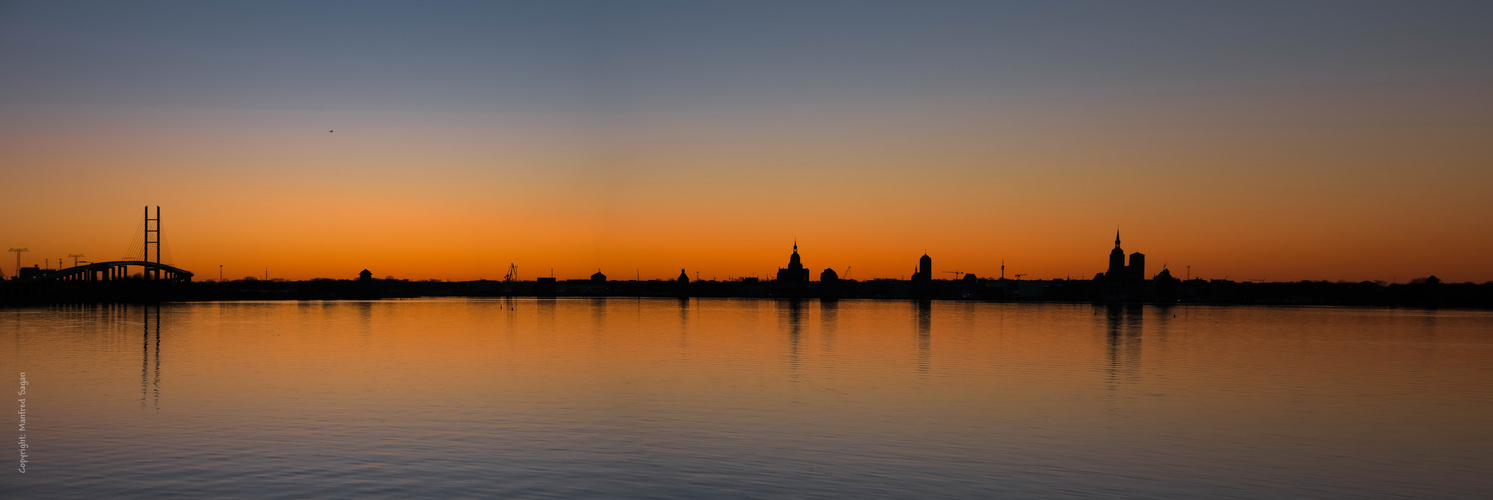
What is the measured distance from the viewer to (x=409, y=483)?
2223cm

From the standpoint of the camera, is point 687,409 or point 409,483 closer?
point 409,483

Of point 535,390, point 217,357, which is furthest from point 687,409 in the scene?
point 217,357

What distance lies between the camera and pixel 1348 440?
103 feet

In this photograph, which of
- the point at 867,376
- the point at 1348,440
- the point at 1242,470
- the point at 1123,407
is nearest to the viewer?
the point at 1242,470

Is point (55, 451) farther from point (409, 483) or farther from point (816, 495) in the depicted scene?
point (816, 495)

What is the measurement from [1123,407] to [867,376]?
14.4 meters

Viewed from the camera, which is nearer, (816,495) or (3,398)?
(816,495)

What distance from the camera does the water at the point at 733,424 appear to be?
2328cm

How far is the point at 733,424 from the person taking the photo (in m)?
32.7

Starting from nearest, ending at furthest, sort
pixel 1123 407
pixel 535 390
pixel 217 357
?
pixel 1123 407 → pixel 535 390 → pixel 217 357

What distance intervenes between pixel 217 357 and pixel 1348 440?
182 feet

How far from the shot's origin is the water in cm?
2328

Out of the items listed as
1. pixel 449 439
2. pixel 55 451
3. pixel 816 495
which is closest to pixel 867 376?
pixel 449 439

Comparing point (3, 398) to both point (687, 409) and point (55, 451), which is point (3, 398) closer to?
point (55, 451)
